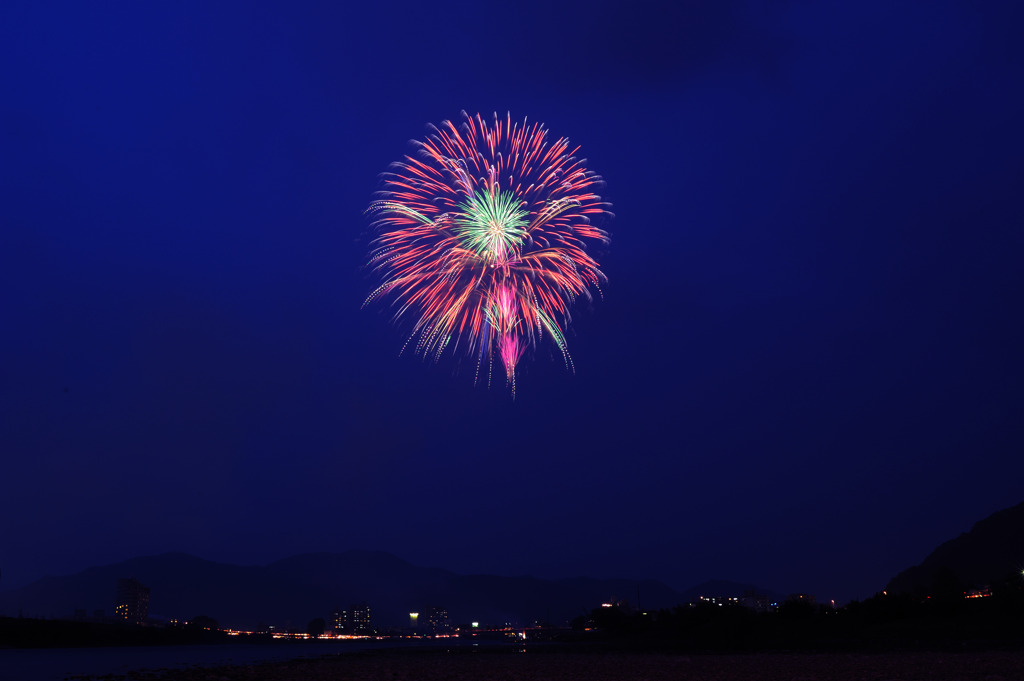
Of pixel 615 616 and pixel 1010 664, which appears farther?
pixel 615 616

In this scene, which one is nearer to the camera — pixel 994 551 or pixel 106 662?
pixel 106 662

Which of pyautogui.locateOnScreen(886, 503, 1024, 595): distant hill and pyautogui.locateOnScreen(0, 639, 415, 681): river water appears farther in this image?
pyautogui.locateOnScreen(886, 503, 1024, 595): distant hill

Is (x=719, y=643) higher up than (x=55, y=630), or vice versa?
(x=55, y=630)

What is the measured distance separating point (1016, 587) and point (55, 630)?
217 metres

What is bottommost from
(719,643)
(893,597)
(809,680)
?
(809,680)

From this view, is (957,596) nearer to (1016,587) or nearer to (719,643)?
(1016,587)

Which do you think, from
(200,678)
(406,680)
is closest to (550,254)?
(406,680)

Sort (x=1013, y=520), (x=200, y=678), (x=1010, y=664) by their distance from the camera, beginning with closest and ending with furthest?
(x=1010, y=664) < (x=200, y=678) < (x=1013, y=520)

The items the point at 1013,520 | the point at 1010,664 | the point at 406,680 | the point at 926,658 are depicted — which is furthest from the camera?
the point at 1013,520

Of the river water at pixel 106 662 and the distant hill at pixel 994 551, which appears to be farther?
the distant hill at pixel 994 551

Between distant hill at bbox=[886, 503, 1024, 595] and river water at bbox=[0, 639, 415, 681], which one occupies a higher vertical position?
distant hill at bbox=[886, 503, 1024, 595]

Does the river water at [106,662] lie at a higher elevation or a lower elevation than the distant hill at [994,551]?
lower

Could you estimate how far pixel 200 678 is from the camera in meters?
48.8

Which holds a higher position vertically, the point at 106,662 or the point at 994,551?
the point at 994,551
